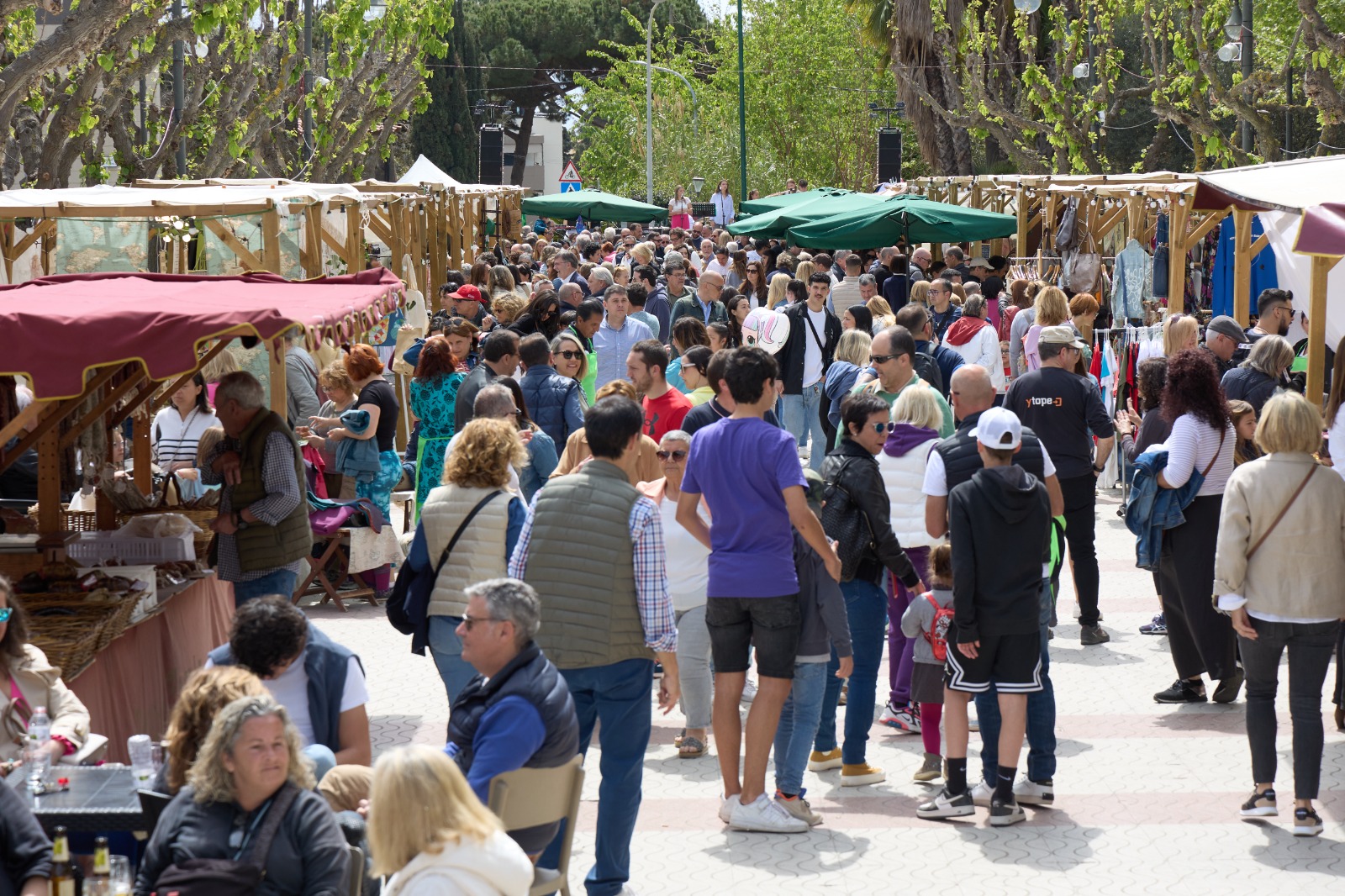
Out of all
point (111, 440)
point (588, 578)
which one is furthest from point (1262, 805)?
point (111, 440)

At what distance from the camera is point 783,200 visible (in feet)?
84.5

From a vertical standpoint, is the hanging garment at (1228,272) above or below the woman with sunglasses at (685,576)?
above

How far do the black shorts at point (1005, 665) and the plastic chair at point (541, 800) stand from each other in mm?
2089

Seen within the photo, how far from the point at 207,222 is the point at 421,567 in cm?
781

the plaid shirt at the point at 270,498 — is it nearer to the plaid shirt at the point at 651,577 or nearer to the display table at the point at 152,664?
the display table at the point at 152,664

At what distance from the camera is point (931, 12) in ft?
130

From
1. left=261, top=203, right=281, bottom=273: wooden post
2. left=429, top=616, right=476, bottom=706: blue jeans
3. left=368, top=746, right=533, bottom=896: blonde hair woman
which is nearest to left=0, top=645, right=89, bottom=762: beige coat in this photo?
left=429, top=616, right=476, bottom=706: blue jeans

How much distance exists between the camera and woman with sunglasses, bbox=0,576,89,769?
5551 mm

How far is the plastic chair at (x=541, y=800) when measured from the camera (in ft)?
15.2

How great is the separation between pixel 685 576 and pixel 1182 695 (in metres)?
2.96

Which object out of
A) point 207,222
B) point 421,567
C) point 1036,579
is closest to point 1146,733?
point 1036,579

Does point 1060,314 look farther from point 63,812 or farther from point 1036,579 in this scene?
point 63,812

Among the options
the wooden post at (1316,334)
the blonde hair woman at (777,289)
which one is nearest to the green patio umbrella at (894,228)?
the blonde hair woman at (777,289)

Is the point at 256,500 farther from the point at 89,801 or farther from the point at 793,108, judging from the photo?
the point at 793,108
